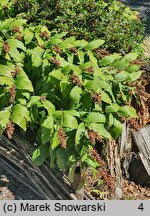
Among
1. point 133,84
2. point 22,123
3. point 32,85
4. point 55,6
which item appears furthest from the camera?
point 55,6

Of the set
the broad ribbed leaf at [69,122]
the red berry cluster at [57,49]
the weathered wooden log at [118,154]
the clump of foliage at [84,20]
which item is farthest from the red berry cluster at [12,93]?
the weathered wooden log at [118,154]

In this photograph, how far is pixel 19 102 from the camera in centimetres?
350

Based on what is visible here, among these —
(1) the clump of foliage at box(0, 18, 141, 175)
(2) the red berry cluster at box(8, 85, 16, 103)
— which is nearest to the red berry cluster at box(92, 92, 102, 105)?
(1) the clump of foliage at box(0, 18, 141, 175)

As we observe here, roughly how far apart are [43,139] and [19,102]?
352 millimetres

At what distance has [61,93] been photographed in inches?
141

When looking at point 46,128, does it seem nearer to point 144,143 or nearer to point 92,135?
point 92,135

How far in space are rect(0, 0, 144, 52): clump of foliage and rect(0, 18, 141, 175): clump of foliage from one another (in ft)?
1.37

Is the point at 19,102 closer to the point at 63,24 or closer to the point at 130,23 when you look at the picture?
the point at 63,24

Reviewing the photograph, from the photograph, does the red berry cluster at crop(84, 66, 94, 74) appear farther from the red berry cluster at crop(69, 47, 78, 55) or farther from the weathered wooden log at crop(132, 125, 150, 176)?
the weathered wooden log at crop(132, 125, 150, 176)

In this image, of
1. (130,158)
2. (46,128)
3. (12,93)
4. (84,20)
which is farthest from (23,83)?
(130,158)

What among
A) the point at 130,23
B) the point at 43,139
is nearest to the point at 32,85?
the point at 43,139

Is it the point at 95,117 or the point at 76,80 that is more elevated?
the point at 76,80

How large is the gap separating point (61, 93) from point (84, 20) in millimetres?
1041

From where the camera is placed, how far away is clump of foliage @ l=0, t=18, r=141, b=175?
338 cm
